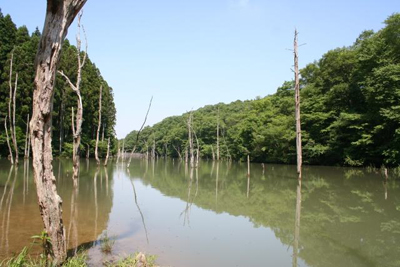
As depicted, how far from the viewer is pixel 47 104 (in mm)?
4172

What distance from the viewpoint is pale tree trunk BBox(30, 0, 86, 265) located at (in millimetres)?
4117

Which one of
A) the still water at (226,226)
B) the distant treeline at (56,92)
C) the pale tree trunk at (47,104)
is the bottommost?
the still water at (226,226)

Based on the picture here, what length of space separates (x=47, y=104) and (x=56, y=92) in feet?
114

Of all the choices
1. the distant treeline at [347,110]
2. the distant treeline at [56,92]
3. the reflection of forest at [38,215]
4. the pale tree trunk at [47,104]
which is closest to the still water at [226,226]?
the reflection of forest at [38,215]

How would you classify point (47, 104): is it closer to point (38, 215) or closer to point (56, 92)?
point (38, 215)

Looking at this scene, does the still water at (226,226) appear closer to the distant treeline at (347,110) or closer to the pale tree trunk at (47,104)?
the pale tree trunk at (47,104)

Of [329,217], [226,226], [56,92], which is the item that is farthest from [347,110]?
[56,92]

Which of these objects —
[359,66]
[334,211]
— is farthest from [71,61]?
[334,211]

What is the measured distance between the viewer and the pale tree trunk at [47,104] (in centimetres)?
412

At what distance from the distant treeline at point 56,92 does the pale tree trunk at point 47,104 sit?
24.6 m

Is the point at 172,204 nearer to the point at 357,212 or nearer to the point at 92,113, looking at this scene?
the point at 357,212

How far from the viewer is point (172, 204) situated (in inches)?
429

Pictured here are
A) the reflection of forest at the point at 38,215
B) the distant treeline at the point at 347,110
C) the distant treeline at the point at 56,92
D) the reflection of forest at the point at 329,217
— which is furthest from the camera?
the distant treeline at the point at 56,92

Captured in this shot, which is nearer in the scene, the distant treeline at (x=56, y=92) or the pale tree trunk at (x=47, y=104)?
the pale tree trunk at (x=47, y=104)
